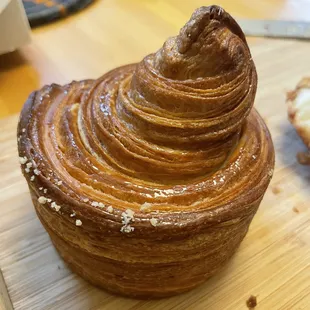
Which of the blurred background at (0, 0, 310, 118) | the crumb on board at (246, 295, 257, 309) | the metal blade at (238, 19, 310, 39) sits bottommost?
the crumb on board at (246, 295, 257, 309)

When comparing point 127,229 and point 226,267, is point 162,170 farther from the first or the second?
point 226,267

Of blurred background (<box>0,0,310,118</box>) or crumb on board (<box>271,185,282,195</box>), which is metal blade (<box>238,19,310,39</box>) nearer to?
blurred background (<box>0,0,310,118</box>)

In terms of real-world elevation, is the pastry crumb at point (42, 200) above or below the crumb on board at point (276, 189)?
above

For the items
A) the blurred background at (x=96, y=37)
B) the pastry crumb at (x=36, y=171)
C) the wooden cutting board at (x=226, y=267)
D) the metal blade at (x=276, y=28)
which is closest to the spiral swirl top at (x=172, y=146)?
the pastry crumb at (x=36, y=171)

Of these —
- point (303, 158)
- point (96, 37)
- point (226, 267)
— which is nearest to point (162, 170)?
point (226, 267)

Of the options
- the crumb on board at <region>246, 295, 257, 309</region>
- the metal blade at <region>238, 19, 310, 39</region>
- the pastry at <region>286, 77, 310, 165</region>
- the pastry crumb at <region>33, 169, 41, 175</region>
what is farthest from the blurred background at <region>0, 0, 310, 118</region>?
the crumb on board at <region>246, 295, 257, 309</region>

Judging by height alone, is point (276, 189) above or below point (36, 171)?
below

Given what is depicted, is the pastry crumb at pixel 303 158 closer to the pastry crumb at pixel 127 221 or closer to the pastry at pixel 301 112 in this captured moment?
the pastry at pixel 301 112
